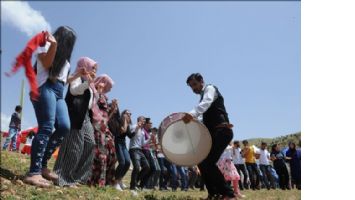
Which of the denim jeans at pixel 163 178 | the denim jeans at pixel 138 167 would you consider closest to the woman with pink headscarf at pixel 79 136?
the denim jeans at pixel 138 167

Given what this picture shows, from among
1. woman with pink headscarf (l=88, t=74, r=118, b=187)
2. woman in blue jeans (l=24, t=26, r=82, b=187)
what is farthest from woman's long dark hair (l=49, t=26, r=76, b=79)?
woman with pink headscarf (l=88, t=74, r=118, b=187)

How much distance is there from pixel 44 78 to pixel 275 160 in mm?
9525

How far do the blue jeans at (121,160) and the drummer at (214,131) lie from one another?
2381 mm

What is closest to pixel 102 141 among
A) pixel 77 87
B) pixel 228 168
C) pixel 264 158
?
pixel 77 87

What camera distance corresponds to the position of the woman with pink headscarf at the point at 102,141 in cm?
600

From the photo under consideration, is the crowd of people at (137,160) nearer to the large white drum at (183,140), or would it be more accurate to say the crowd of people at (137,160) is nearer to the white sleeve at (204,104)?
the large white drum at (183,140)

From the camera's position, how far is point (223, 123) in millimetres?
5344

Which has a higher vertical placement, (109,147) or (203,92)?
(203,92)

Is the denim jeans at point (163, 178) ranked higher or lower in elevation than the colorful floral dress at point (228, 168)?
lower

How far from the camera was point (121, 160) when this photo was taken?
7.44m

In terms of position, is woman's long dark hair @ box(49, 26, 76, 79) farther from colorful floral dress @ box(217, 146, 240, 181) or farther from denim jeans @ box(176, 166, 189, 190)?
denim jeans @ box(176, 166, 189, 190)

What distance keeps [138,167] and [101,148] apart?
2488mm
